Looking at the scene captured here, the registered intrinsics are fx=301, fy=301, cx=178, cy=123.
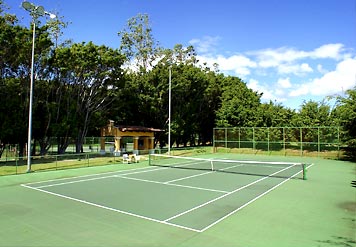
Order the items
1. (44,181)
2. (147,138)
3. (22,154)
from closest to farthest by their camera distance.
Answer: (44,181) < (22,154) < (147,138)

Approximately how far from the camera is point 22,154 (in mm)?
30469

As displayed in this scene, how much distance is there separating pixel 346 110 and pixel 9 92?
29.4 meters

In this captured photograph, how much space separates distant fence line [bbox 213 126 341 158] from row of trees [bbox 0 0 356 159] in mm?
1529

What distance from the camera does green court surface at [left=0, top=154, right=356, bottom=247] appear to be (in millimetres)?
7719

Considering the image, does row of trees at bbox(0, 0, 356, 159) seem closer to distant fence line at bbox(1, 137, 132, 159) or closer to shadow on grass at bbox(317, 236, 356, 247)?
distant fence line at bbox(1, 137, 132, 159)

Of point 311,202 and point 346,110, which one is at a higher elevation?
point 346,110

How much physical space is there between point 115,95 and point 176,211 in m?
26.4

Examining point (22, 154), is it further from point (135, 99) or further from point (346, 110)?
point (346, 110)

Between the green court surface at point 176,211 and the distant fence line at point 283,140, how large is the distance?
17859 mm

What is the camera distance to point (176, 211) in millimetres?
10391

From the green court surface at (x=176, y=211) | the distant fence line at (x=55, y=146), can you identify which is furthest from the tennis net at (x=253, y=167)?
the distant fence line at (x=55, y=146)

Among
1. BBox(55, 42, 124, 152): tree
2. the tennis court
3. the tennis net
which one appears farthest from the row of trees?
the tennis court

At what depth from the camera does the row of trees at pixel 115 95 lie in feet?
86.1

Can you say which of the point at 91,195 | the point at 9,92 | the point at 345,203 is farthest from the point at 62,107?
the point at 345,203
